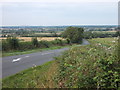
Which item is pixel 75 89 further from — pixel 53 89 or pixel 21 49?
pixel 21 49

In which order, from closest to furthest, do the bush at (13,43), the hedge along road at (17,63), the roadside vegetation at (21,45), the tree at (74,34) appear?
the hedge along road at (17,63), the roadside vegetation at (21,45), the bush at (13,43), the tree at (74,34)

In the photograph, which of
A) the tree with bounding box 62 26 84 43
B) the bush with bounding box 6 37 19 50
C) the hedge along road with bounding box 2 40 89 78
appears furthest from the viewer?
the tree with bounding box 62 26 84 43

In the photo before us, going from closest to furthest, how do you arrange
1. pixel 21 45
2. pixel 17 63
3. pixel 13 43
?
1. pixel 17 63
2. pixel 13 43
3. pixel 21 45

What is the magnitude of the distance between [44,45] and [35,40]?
2332mm

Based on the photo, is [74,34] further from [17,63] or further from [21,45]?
[17,63]

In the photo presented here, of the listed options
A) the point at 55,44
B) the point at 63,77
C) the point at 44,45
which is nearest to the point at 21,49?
the point at 44,45

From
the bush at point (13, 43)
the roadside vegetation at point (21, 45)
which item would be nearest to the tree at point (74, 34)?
the roadside vegetation at point (21, 45)

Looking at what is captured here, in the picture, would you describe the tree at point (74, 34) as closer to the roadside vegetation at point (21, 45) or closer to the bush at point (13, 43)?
the roadside vegetation at point (21, 45)

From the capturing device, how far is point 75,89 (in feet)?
14.3

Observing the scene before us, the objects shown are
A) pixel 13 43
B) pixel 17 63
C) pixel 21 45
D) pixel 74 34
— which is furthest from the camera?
pixel 74 34

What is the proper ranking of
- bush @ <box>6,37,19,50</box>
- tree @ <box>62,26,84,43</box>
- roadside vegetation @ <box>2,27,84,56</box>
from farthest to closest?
1. tree @ <box>62,26,84,43</box>
2. bush @ <box>6,37,19,50</box>
3. roadside vegetation @ <box>2,27,84,56</box>

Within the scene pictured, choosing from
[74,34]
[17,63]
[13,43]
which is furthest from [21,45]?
[74,34]

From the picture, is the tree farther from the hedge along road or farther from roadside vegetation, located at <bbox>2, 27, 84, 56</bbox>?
the hedge along road

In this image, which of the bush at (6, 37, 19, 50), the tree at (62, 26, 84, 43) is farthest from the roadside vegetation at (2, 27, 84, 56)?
the tree at (62, 26, 84, 43)
